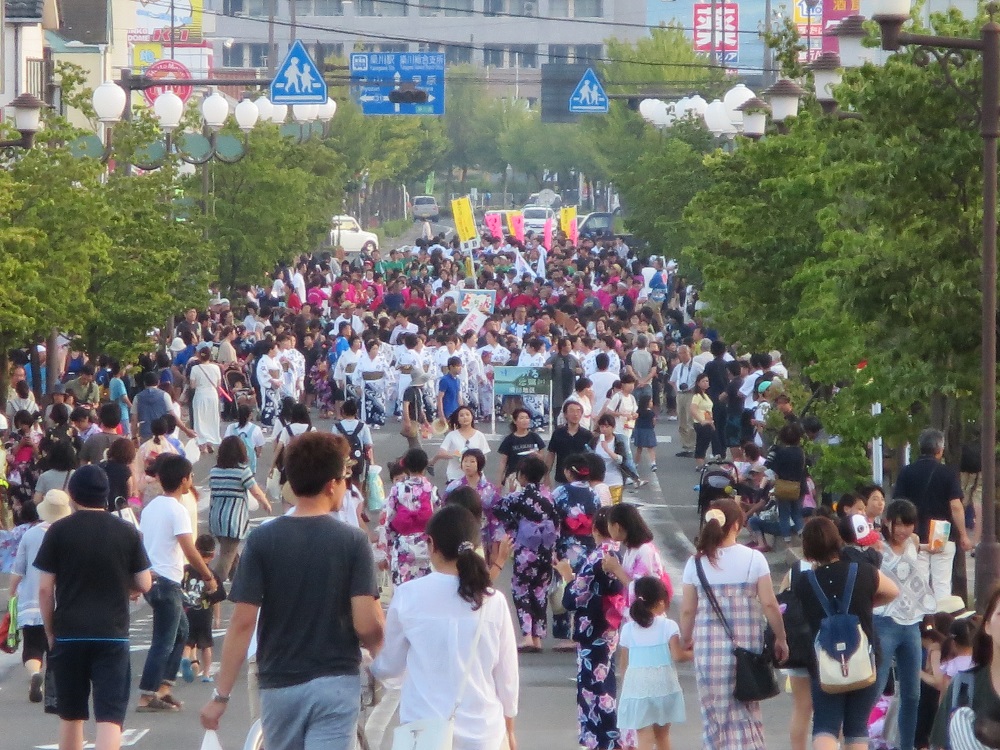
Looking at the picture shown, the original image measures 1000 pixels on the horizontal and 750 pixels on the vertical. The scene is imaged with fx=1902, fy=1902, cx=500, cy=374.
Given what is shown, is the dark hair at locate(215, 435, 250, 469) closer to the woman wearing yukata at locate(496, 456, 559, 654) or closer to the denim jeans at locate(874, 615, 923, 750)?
the woman wearing yukata at locate(496, 456, 559, 654)

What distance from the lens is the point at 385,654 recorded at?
666 centimetres

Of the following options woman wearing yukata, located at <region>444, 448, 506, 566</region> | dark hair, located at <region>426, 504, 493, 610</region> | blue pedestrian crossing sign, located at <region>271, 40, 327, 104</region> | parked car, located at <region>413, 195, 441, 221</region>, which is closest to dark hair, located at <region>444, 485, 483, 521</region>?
woman wearing yukata, located at <region>444, 448, 506, 566</region>

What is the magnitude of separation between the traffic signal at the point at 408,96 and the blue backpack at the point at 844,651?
1206 inches

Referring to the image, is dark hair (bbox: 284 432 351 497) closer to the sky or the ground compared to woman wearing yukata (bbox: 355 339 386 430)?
closer to the sky

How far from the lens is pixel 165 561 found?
1115cm

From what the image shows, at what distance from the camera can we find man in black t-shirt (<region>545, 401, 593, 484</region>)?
1697 centimetres

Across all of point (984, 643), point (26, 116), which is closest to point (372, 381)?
point (26, 116)

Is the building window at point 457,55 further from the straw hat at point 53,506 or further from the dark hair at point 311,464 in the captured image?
the dark hair at point 311,464

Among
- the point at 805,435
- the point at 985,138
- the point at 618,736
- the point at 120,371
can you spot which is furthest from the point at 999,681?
the point at 120,371

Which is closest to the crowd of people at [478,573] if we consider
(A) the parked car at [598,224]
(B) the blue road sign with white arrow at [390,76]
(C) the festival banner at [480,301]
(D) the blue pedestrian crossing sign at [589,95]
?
(C) the festival banner at [480,301]

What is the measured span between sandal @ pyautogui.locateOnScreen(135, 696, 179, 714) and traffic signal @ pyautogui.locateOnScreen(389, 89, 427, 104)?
28.1m

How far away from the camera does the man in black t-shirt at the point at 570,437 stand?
16969 mm

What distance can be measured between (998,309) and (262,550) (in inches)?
341

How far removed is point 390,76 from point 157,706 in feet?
108
